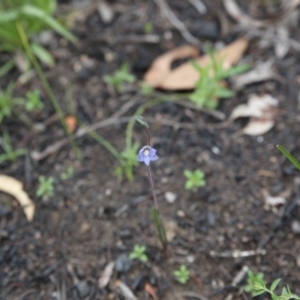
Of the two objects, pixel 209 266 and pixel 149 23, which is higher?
pixel 149 23

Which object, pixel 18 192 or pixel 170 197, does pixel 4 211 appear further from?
pixel 170 197

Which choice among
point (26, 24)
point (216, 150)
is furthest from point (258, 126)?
point (26, 24)

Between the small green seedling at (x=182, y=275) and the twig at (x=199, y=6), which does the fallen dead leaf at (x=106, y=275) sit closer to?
the small green seedling at (x=182, y=275)

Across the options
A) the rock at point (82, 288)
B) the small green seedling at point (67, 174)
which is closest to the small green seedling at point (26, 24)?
the small green seedling at point (67, 174)

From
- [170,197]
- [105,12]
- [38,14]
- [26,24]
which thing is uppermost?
[38,14]

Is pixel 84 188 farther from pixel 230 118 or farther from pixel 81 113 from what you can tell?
pixel 230 118

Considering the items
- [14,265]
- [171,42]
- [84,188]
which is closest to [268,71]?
[171,42]
